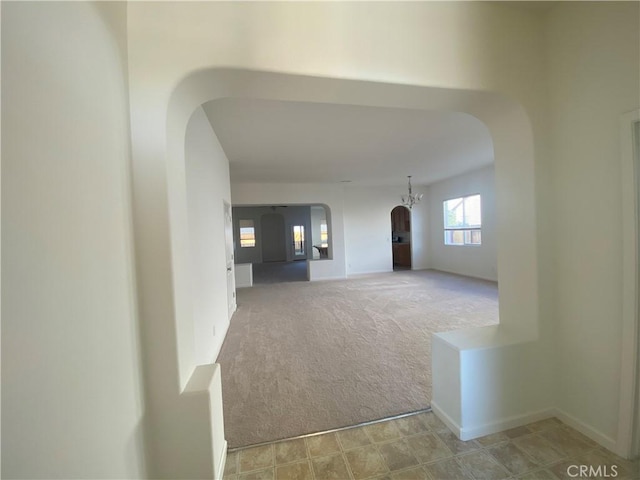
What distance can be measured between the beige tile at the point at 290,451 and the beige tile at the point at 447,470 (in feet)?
2.44

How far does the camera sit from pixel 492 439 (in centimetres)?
166

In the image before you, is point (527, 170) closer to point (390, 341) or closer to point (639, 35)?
point (639, 35)

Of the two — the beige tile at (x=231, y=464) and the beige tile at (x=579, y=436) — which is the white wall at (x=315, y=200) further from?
the beige tile at (x=579, y=436)

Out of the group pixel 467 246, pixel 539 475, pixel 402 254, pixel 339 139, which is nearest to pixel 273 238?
pixel 402 254

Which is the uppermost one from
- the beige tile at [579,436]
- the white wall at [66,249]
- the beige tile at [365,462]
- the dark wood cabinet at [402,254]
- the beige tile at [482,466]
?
the white wall at [66,249]

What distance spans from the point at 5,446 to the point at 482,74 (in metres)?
2.44

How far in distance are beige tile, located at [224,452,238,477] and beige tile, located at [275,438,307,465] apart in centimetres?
25

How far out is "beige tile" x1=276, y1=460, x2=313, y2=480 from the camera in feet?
4.67

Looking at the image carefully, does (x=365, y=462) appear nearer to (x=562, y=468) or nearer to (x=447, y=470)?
(x=447, y=470)

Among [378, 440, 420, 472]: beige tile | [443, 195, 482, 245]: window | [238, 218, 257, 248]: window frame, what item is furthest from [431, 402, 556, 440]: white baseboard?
[238, 218, 257, 248]: window frame

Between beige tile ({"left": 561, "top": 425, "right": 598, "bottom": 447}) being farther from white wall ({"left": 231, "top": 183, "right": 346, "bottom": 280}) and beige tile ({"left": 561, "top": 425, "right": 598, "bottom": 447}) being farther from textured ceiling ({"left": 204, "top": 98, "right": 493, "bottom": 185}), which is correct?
white wall ({"left": 231, "top": 183, "right": 346, "bottom": 280})

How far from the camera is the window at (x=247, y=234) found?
38.1 ft

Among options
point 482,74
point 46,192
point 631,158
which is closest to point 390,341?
point 631,158

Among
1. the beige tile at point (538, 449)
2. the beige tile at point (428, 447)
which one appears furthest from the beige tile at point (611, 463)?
the beige tile at point (428, 447)
